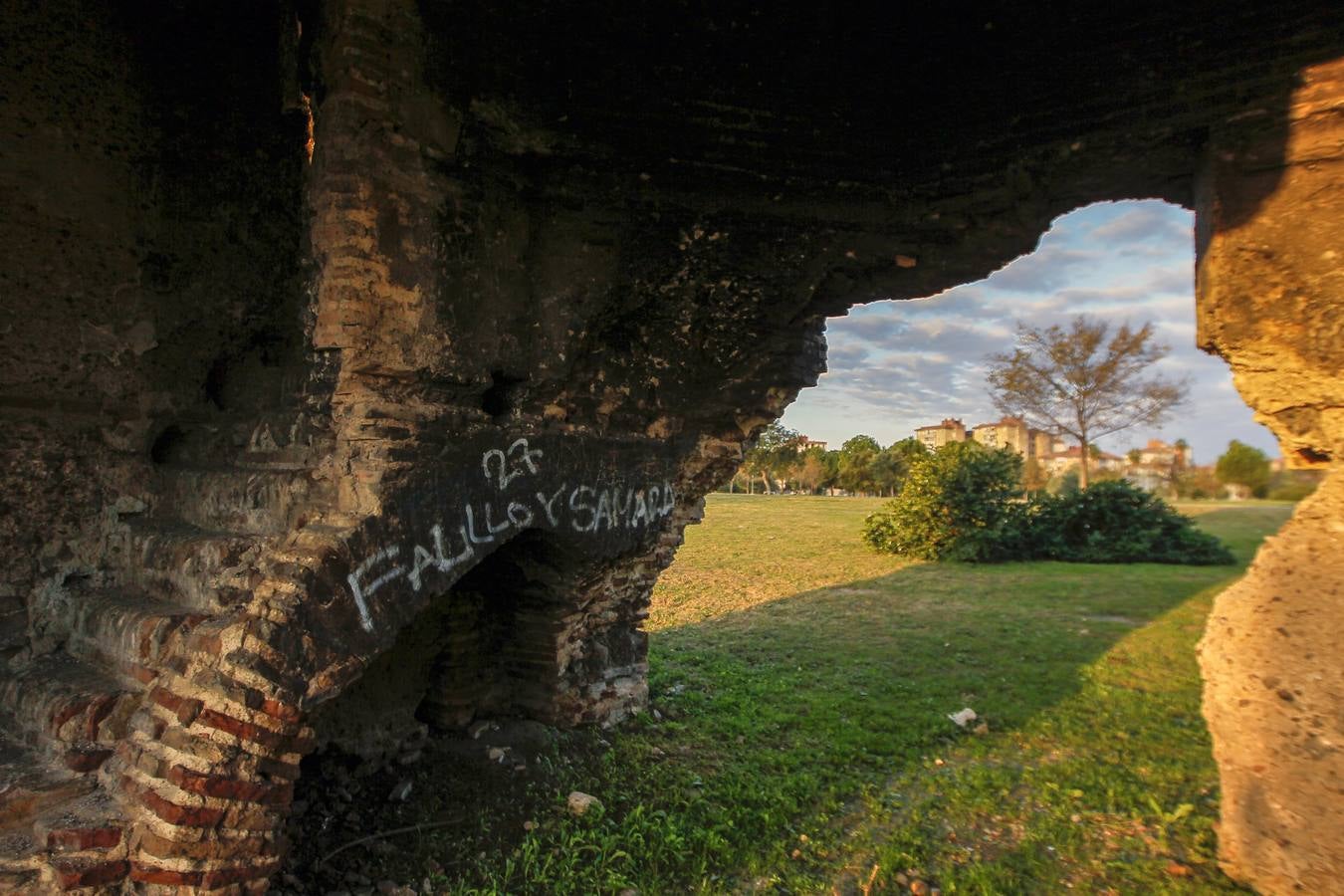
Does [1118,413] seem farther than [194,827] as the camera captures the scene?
Yes

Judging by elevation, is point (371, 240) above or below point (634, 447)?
above

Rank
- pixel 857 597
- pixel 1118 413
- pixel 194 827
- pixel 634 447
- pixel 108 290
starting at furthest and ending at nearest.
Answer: pixel 1118 413 < pixel 857 597 < pixel 634 447 < pixel 108 290 < pixel 194 827

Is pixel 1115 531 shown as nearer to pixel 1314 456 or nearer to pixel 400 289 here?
pixel 1314 456

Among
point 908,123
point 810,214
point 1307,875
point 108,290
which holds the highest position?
point 908,123

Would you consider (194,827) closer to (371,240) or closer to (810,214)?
(371,240)

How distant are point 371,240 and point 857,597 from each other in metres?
9.27

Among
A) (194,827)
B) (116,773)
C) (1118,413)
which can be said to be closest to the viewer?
(194,827)

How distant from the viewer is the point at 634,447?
4254mm

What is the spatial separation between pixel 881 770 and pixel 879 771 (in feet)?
0.06

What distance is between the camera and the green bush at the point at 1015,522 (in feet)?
48.2

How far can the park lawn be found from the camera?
352 centimetres

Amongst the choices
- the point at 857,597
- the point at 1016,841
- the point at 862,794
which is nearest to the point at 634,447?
the point at 862,794

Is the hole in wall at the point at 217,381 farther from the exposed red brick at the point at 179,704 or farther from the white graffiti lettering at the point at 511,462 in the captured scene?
the exposed red brick at the point at 179,704

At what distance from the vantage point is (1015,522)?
15.0 metres
